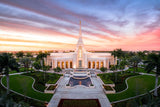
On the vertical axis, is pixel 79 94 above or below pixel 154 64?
below

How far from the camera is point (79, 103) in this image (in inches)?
836

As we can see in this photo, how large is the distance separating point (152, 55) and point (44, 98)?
A: 30.8m

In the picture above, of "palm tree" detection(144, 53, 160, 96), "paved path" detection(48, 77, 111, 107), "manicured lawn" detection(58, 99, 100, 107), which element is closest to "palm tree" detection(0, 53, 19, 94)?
"paved path" detection(48, 77, 111, 107)

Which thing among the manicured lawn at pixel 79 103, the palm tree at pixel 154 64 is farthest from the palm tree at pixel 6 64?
the palm tree at pixel 154 64

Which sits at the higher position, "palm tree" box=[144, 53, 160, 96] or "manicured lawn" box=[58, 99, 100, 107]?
"palm tree" box=[144, 53, 160, 96]

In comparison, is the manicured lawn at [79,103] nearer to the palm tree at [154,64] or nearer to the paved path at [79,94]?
the paved path at [79,94]

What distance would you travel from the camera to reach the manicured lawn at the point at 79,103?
806 inches

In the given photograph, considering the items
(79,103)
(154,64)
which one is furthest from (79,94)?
(154,64)

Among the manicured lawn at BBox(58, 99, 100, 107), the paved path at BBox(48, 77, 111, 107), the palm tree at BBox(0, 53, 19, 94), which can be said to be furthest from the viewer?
the palm tree at BBox(0, 53, 19, 94)

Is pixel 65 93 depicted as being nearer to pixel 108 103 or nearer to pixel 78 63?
pixel 108 103

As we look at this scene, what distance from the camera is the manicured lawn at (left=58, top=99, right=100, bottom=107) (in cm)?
2048

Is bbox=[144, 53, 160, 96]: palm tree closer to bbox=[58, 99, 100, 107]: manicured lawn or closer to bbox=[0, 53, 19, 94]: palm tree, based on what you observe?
bbox=[58, 99, 100, 107]: manicured lawn

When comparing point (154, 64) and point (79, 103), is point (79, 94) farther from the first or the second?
point (154, 64)

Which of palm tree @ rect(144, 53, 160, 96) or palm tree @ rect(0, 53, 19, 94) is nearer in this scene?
palm tree @ rect(144, 53, 160, 96)
